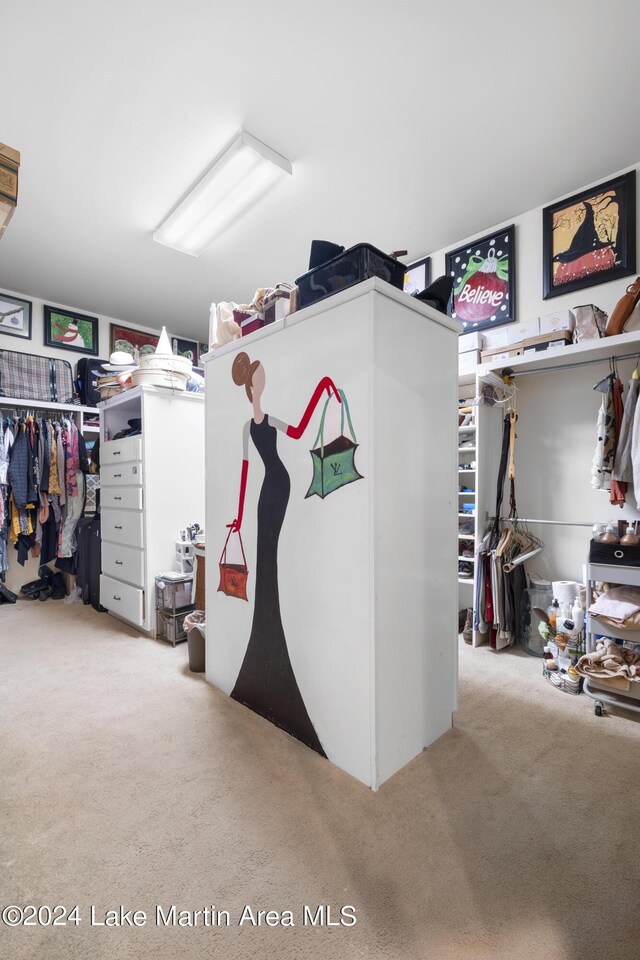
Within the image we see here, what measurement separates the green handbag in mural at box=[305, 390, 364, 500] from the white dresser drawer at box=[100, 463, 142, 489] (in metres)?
1.84

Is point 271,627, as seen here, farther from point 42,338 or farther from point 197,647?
point 42,338

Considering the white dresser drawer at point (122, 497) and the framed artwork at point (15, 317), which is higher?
the framed artwork at point (15, 317)

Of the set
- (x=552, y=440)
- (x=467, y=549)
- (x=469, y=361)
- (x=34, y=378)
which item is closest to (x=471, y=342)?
(x=469, y=361)

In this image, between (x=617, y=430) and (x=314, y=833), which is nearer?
(x=314, y=833)

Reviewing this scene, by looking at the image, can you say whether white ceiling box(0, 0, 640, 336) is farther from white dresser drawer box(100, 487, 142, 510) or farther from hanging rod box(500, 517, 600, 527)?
hanging rod box(500, 517, 600, 527)

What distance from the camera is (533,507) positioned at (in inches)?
117

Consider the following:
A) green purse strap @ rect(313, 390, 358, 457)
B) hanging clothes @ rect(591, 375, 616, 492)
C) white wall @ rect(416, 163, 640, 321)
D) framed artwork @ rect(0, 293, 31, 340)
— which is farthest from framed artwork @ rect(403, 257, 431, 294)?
framed artwork @ rect(0, 293, 31, 340)

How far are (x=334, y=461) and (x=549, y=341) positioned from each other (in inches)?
72.3

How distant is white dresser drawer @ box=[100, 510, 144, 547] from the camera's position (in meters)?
3.04

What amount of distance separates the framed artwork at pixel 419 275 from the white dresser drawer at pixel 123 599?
3.12 m

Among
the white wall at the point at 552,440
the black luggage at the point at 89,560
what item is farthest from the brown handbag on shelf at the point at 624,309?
the black luggage at the point at 89,560

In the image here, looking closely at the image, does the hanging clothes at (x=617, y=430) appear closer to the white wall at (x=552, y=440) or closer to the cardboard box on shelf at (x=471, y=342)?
the white wall at (x=552, y=440)

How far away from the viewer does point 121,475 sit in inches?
128

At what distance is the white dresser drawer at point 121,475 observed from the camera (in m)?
3.05
